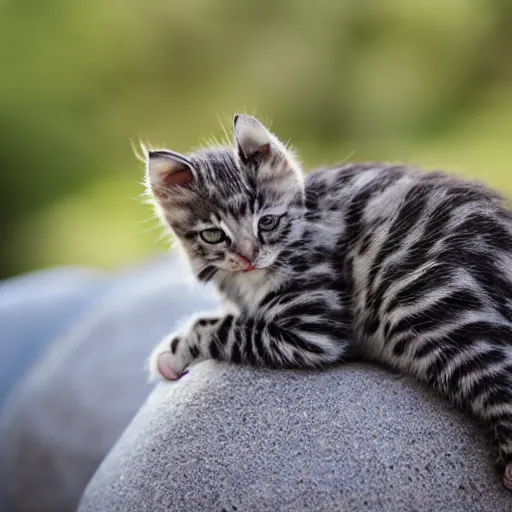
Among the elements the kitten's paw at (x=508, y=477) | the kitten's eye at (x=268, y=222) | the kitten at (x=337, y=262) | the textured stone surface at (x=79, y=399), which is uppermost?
the kitten's eye at (x=268, y=222)

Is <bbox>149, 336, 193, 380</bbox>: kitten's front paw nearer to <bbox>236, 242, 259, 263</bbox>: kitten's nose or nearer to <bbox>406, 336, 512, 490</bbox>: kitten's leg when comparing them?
<bbox>236, 242, 259, 263</bbox>: kitten's nose

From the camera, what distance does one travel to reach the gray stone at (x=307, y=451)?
1.01 meters

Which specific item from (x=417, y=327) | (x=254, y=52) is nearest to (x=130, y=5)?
(x=254, y=52)

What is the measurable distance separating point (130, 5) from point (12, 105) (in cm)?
64

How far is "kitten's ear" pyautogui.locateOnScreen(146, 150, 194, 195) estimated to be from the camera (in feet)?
4.09

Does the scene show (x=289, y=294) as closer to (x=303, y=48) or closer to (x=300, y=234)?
(x=300, y=234)

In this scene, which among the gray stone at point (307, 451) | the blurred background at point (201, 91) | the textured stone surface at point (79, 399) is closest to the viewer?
the gray stone at point (307, 451)

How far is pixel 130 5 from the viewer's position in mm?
3182

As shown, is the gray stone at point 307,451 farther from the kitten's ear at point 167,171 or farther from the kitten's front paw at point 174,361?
the kitten's ear at point 167,171

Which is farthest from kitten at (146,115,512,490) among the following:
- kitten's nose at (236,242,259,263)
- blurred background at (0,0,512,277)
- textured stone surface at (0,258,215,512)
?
blurred background at (0,0,512,277)

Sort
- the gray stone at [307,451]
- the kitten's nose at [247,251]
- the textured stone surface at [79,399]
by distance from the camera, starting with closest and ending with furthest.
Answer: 1. the gray stone at [307,451]
2. the kitten's nose at [247,251]
3. the textured stone surface at [79,399]

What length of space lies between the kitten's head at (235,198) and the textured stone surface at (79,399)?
0.38 m

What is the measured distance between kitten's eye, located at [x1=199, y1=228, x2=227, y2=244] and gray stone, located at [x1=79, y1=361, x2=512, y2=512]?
206 millimetres

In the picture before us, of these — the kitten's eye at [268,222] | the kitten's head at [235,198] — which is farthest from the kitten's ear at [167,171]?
the kitten's eye at [268,222]
